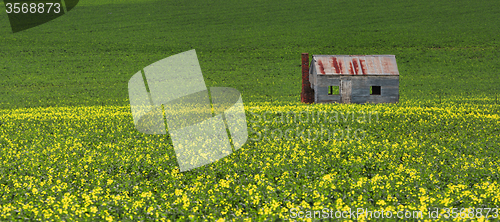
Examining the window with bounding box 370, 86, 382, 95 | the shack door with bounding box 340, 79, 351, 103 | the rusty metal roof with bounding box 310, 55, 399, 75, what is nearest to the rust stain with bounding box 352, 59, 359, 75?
the rusty metal roof with bounding box 310, 55, 399, 75

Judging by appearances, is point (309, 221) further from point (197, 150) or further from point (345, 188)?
point (197, 150)

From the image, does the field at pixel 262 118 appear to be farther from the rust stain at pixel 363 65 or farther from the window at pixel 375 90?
the rust stain at pixel 363 65

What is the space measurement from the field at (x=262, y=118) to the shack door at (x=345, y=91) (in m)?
2.83

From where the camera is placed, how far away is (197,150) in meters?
11.7

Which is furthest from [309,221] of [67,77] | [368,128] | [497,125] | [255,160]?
[67,77]

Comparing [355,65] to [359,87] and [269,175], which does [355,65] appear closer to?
[359,87]

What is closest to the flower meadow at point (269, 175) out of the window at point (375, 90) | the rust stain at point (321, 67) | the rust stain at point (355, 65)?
the rust stain at point (355, 65)

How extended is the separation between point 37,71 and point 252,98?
26.1 m

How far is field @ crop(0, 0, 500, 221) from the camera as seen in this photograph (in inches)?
279

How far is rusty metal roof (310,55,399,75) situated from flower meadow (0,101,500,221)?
8.85 m

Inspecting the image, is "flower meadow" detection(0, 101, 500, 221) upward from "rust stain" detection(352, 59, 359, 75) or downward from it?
upward

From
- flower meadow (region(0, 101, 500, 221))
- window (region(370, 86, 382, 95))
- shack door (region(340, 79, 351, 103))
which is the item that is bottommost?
window (region(370, 86, 382, 95))

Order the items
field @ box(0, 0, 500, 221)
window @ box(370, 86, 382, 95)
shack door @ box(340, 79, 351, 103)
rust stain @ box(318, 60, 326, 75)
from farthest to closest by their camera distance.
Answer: window @ box(370, 86, 382, 95), rust stain @ box(318, 60, 326, 75), shack door @ box(340, 79, 351, 103), field @ box(0, 0, 500, 221)

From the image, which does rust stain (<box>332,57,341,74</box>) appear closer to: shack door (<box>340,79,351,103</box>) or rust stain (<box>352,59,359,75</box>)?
shack door (<box>340,79,351,103</box>)
